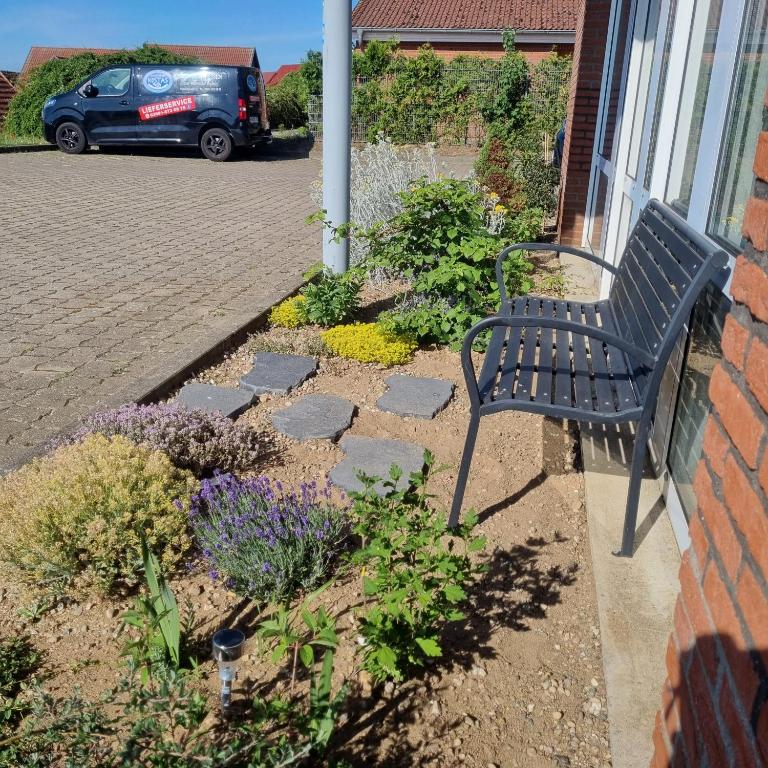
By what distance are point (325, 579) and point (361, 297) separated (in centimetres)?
369

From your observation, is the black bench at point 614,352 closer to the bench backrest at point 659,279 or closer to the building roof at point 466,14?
the bench backrest at point 659,279

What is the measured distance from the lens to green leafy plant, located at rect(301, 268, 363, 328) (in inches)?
206

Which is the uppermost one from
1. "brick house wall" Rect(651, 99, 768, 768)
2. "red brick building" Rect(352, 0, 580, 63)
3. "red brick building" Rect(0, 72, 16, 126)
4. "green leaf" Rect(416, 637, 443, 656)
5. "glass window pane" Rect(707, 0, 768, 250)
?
"red brick building" Rect(352, 0, 580, 63)

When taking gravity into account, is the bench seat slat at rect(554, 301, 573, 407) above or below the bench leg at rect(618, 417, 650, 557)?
above

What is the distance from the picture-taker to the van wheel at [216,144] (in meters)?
18.2

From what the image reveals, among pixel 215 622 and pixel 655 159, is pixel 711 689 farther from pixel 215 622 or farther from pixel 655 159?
pixel 655 159

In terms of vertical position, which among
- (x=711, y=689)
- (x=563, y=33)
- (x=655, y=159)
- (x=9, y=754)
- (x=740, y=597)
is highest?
(x=563, y=33)

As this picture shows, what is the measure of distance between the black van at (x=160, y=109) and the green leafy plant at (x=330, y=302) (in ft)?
46.3

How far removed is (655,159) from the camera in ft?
14.0

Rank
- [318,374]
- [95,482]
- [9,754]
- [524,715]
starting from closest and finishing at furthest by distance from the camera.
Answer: [9,754]
[524,715]
[95,482]
[318,374]

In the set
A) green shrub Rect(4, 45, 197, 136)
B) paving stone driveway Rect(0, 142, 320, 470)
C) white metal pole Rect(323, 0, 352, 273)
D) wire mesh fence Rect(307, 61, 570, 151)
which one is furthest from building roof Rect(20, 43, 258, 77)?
white metal pole Rect(323, 0, 352, 273)

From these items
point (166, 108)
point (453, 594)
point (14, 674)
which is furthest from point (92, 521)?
point (166, 108)

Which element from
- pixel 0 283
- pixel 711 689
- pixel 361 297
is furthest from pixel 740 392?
pixel 0 283

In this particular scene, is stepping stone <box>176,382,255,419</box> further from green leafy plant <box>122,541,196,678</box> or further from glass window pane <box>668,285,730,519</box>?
glass window pane <box>668,285,730,519</box>
